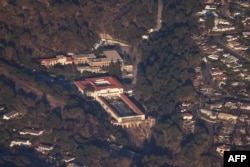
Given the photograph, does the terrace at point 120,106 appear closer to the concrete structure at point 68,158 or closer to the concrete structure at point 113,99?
the concrete structure at point 113,99

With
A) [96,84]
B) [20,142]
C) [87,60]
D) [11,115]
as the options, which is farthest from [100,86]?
[20,142]

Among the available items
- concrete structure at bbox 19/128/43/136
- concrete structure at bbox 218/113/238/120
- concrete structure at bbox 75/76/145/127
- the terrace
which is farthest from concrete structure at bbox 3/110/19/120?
concrete structure at bbox 218/113/238/120

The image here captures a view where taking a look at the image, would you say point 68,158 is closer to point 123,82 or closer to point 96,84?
point 96,84

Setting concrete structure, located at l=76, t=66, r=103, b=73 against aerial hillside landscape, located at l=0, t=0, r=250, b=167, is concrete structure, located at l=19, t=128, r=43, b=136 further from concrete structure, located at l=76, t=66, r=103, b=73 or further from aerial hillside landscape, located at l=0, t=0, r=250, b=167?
concrete structure, located at l=76, t=66, r=103, b=73

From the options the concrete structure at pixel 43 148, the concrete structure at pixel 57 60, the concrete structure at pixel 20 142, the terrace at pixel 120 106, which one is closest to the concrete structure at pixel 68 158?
the concrete structure at pixel 43 148

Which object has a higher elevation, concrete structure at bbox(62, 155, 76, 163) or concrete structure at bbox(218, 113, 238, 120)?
concrete structure at bbox(218, 113, 238, 120)

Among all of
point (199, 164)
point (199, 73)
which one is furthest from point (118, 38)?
point (199, 164)
